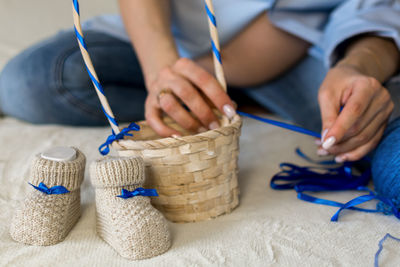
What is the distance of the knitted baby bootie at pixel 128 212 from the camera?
0.43 metres

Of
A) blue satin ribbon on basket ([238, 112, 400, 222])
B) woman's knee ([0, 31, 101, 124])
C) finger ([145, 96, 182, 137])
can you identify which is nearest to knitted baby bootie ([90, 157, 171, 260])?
finger ([145, 96, 182, 137])

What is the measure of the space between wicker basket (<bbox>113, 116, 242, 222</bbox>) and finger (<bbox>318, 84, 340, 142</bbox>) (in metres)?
0.13

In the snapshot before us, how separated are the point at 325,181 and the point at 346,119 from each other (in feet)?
0.41

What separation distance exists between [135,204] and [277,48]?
59cm

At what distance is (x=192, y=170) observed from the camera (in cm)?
50

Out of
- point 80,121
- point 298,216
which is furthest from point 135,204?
point 80,121

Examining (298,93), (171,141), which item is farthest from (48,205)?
(298,93)

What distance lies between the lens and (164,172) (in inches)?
19.5

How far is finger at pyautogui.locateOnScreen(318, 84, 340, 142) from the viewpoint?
0.56 metres

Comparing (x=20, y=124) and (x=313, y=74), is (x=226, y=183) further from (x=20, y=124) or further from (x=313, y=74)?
(x=20, y=124)

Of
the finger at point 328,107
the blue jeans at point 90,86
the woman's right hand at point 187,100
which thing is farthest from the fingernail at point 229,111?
the blue jeans at point 90,86

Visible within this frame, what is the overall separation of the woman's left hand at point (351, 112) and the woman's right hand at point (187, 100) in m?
0.14

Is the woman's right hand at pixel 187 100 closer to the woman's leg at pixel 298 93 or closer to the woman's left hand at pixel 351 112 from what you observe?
the woman's left hand at pixel 351 112

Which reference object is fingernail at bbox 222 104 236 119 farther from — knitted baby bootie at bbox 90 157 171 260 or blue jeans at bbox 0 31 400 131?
blue jeans at bbox 0 31 400 131
